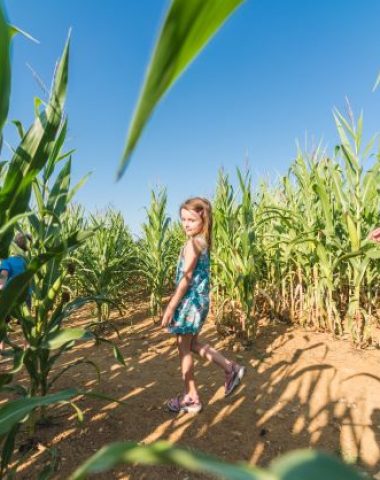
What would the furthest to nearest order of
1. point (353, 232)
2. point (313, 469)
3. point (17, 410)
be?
point (353, 232) → point (17, 410) → point (313, 469)

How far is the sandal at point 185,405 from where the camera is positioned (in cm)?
228

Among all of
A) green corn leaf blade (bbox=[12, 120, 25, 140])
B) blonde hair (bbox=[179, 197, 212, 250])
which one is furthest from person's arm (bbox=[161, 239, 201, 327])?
green corn leaf blade (bbox=[12, 120, 25, 140])

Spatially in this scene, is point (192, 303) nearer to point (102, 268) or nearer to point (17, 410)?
point (17, 410)

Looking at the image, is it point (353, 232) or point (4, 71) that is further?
point (353, 232)

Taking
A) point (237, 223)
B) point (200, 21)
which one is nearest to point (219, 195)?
point (237, 223)

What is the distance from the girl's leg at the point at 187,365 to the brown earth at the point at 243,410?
15 cm

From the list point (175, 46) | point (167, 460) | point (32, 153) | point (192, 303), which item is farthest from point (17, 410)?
point (192, 303)

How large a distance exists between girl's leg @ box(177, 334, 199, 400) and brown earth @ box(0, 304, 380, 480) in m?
0.15

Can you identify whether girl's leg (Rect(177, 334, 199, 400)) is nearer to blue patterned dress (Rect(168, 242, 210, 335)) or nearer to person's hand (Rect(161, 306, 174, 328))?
blue patterned dress (Rect(168, 242, 210, 335))

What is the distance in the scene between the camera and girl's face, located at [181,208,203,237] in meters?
2.45

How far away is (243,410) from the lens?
2.34 meters

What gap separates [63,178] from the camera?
1651 mm

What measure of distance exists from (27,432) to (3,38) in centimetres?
200

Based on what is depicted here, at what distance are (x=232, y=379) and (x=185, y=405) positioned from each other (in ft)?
1.32
